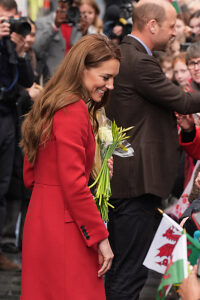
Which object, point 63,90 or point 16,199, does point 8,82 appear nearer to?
point 16,199

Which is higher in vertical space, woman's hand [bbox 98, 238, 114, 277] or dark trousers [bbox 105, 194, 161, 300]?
woman's hand [bbox 98, 238, 114, 277]

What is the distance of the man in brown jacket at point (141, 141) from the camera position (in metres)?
4.54

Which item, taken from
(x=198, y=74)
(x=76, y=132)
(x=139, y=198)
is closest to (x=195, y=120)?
(x=139, y=198)

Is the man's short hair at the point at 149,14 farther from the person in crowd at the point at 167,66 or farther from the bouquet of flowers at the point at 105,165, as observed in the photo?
the person in crowd at the point at 167,66

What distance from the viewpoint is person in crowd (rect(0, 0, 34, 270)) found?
5.92 metres

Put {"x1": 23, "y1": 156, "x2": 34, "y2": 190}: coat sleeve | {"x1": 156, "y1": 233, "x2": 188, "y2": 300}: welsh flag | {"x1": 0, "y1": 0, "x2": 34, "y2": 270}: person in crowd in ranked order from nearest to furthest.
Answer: {"x1": 156, "y1": 233, "x2": 188, "y2": 300}: welsh flag
{"x1": 23, "y1": 156, "x2": 34, "y2": 190}: coat sleeve
{"x1": 0, "y1": 0, "x2": 34, "y2": 270}: person in crowd

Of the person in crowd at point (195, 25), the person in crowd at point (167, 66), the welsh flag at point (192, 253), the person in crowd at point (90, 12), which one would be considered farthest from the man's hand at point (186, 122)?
the person in crowd at point (90, 12)

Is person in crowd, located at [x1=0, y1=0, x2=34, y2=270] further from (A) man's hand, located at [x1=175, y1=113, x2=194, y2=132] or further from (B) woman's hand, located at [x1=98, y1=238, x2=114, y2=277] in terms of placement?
(B) woman's hand, located at [x1=98, y1=238, x2=114, y2=277]

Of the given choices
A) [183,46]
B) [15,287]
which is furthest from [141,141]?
[183,46]

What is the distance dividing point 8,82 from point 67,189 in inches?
116

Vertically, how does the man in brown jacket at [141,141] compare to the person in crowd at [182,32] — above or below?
above

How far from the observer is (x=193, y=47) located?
5.89 m

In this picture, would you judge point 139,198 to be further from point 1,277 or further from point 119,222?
point 1,277

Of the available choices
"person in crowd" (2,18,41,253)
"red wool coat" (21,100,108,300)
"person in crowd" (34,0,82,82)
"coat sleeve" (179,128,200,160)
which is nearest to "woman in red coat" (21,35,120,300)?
"red wool coat" (21,100,108,300)
